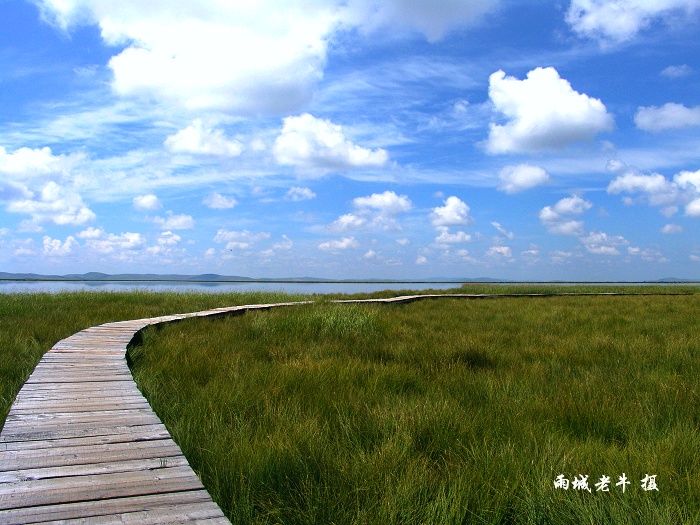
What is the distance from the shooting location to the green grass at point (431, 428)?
2.25m

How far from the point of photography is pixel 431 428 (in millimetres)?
3172

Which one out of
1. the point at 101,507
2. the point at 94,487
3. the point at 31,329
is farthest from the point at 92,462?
the point at 31,329

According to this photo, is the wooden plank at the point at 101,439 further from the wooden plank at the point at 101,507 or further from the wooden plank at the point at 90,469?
the wooden plank at the point at 101,507

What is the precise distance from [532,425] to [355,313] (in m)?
5.95

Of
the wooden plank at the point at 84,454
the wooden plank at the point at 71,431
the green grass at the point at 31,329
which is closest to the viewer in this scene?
the wooden plank at the point at 84,454

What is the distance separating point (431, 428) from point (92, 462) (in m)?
2.00

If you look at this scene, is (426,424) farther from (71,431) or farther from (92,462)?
(71,431)

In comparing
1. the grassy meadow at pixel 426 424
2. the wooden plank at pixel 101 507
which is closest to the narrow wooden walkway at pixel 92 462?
the wooden plank at pixel 101 507

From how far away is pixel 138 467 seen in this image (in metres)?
2.34

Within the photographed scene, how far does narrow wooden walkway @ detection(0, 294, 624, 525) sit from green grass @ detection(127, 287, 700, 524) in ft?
0.82

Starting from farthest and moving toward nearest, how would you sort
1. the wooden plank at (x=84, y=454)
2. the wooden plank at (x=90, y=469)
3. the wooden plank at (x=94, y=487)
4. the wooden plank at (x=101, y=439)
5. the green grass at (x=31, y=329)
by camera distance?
the green grass at (x=31, y=329)
the wooden plank at (x=101, y=439)
the wooden plank at (x=84, y=454)
the wooden plank at (x=90, y=469)
the wooden plank at (x=94, y=487)

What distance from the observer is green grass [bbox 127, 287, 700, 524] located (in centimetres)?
225

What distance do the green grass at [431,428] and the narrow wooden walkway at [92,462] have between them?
25 centimetres

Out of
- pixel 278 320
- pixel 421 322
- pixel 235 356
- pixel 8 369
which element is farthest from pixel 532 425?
pixel 421 322
